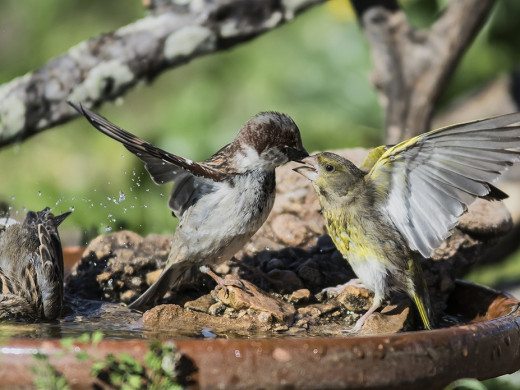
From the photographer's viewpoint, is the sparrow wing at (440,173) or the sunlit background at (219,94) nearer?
the sparrow wing at (440,173)

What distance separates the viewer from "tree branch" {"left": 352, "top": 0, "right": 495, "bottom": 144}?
18.7 ft

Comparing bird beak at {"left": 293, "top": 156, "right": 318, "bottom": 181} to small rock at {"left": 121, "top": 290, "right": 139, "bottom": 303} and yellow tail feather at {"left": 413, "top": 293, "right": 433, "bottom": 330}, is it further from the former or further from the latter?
small rock at {"left": 121, "top": 290, "right": 139, "bottom": 303}

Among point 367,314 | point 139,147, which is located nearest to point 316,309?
point 367,314

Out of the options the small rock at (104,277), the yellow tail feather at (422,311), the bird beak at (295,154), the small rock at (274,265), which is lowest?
the yellow tail feather at (422,311)

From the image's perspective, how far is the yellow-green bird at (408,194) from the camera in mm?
3105

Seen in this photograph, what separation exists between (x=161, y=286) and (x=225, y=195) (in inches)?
19.7

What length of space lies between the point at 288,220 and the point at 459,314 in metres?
1.11

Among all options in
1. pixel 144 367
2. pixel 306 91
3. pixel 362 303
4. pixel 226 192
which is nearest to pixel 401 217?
pixel 362 303

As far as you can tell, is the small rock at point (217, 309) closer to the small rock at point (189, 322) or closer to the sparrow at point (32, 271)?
the small rock at point (189, 322)

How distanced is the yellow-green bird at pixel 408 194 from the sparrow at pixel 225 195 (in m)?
0.19

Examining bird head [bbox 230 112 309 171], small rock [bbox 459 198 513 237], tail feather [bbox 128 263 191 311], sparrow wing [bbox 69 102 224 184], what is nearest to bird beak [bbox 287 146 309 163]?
bird head [bbox 230 112 309 171]

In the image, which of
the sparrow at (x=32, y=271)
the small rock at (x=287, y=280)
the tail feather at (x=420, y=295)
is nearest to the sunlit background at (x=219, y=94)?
the small rock at (x=287, y=280)

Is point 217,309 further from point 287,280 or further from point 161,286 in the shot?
point 287,280

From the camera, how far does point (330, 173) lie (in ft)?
12.3
